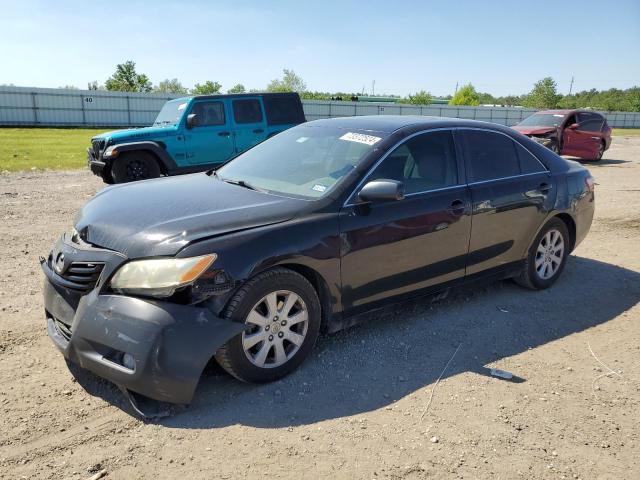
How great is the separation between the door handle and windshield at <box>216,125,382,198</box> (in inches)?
31.7

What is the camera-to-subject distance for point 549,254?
5.33 m

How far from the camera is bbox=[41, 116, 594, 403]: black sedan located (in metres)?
2.97

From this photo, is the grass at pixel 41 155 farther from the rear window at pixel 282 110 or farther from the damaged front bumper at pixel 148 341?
the damaged front bumper at pixel 148 341

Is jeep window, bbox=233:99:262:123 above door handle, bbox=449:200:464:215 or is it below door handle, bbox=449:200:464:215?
above

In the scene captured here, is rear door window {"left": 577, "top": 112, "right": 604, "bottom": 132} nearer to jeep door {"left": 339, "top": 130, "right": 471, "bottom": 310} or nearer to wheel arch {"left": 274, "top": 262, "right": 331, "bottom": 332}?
jeep door {"left": 339, "top": 130, "right": 471, "bottom": 310}

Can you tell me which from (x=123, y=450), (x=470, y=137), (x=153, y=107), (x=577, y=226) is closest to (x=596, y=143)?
(x=577, y=226)

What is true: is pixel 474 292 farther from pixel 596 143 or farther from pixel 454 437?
pixel 596 143

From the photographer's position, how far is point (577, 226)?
5.52m

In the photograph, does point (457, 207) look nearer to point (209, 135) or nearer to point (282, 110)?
point (209, 135)

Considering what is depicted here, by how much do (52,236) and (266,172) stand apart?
3.83 m

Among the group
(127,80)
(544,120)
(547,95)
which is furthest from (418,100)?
(544,120)

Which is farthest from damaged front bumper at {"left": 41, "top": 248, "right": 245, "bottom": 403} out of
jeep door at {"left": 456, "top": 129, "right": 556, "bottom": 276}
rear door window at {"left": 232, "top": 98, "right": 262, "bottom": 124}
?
rear door window at {"left": 232, "top": 98, "right": 262, "bottom": 124}

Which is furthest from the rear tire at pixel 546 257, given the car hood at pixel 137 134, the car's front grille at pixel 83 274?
the car hood at pixel 137 134

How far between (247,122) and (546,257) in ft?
Result: 25.4
